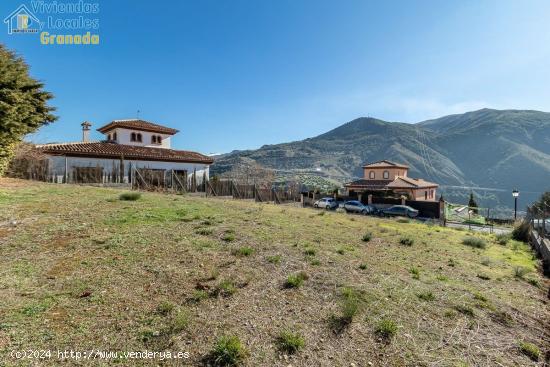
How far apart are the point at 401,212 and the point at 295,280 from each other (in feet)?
107

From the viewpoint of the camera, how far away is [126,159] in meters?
23.8

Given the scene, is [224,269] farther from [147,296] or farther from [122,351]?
[122,351]

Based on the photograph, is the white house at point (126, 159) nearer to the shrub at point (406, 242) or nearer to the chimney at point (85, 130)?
the chimney at point (85, 130)

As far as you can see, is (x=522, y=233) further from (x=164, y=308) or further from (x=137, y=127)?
(x=137, y=127)

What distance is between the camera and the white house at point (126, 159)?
2069 centimetres

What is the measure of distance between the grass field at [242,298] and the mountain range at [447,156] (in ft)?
321

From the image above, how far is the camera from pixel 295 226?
1146 cm

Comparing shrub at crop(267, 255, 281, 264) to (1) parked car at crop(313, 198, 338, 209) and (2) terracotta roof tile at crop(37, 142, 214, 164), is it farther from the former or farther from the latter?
(1) parked car at crop(313, 198, 338, 209)

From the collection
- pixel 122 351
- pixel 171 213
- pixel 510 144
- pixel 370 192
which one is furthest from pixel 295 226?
pixel 510 144

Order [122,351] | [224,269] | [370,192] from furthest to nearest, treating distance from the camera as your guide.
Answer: [370,192]
[224,269]
[122,351]

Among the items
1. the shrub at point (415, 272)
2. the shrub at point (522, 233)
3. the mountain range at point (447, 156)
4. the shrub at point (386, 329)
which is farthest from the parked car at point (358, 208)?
the mountain range at point (447, 156)

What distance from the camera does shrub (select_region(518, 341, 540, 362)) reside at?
4551 millimetres

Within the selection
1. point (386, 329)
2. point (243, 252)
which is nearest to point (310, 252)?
point (243, 252)

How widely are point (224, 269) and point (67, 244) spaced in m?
3.82
